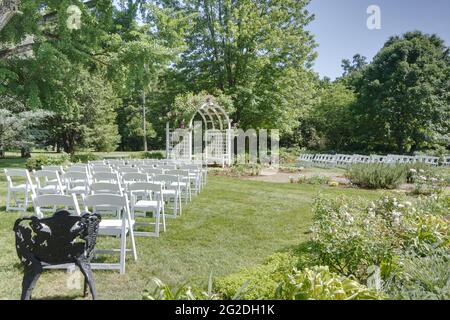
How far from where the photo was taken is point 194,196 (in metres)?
9.12

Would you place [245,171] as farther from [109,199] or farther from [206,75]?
[109,199]

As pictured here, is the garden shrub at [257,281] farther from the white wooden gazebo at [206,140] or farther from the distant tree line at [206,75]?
the white wooden gazebo at [206,140]

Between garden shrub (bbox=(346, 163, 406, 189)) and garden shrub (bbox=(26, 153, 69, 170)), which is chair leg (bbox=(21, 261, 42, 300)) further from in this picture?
garden shrub (bbox=(26, 153, 69, 170))

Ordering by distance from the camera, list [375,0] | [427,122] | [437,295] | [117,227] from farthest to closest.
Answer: [427,122]
[375,0]
[117,227]
[437,295]

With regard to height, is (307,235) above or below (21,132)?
below

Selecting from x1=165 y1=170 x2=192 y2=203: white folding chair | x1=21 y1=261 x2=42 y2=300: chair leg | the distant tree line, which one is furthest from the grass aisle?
the distant tree line

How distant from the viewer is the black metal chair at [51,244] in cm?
291

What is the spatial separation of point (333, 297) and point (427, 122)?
25.2 metres

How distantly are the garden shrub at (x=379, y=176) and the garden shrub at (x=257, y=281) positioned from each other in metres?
7.99

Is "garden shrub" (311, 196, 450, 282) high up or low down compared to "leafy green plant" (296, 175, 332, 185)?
up

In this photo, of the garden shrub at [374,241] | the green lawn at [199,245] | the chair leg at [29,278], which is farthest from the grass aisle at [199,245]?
the garden shrub at [374,241]

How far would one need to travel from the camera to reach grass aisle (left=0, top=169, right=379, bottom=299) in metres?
3.59

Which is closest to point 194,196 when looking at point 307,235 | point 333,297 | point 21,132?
point 307,235
